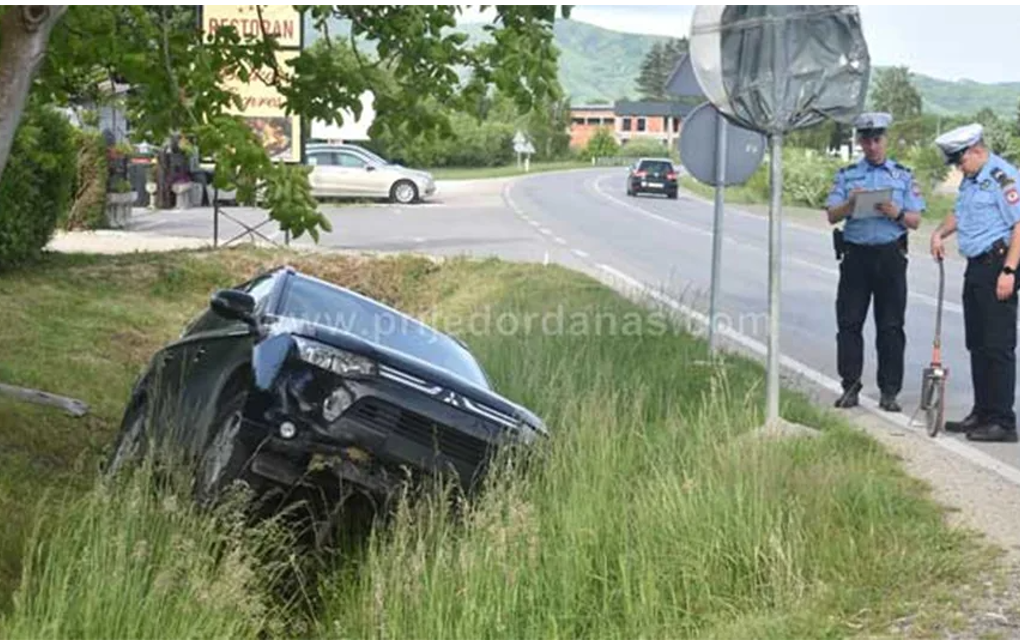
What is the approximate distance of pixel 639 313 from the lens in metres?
13.6

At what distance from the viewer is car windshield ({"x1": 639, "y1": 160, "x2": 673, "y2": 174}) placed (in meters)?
55.4

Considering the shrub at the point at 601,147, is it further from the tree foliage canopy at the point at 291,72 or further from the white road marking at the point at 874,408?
the tree foliage canopy at the point at 291,72

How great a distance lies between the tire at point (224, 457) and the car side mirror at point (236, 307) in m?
0.73

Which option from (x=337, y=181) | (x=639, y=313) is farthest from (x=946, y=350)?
(x=337, y=181)

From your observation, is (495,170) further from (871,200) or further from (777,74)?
(777,74)

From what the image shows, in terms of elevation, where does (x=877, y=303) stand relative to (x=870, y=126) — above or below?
below

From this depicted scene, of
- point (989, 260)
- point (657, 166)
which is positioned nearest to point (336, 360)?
point (989, 260)

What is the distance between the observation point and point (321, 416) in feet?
21.1

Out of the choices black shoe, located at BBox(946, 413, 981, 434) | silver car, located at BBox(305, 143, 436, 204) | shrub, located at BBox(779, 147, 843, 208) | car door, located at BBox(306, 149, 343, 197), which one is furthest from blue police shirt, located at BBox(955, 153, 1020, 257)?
shrub, located at BBox(779, 147, 843, 208)

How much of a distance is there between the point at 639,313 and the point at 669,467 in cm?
684

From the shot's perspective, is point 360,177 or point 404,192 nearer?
point 360,177

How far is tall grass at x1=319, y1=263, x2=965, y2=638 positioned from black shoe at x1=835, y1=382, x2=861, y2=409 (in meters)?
2.70

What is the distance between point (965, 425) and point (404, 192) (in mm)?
35520

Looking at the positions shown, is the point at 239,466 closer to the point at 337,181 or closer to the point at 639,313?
the point at 639,313
